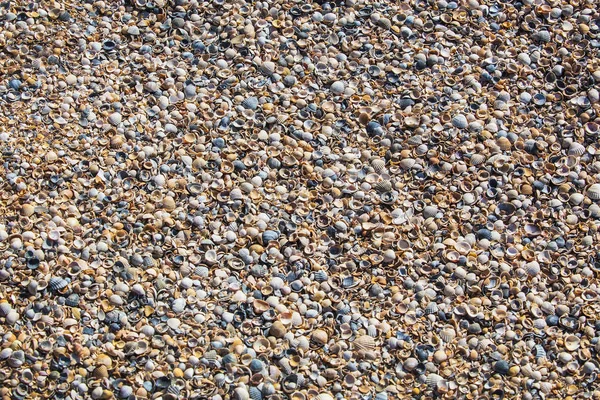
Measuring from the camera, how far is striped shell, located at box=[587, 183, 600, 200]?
2361mm

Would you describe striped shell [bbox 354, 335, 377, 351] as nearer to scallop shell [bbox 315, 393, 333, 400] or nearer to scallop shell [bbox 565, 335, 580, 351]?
scallop shell [bbox 315, 393, 333, 400]

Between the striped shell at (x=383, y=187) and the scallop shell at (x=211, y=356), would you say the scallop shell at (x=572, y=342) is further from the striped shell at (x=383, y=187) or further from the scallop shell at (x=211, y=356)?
the scallop shell at (x=211, y=356)

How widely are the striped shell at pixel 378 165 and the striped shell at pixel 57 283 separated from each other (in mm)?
985

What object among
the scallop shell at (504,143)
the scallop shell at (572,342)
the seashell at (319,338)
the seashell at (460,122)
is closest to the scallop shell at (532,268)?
the scallop shell at (572,342)

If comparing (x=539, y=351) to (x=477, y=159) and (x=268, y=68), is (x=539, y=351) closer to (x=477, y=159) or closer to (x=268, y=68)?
(x=477, y=159)

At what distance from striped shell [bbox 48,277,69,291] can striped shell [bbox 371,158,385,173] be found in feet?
3.23

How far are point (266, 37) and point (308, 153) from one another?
509mm

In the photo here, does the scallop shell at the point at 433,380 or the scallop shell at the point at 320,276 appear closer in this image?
the scallop shell at the point at 433,380

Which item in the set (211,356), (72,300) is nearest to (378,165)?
(211,356)

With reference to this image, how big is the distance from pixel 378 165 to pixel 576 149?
652 mm

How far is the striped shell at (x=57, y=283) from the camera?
A: 211 centimetres

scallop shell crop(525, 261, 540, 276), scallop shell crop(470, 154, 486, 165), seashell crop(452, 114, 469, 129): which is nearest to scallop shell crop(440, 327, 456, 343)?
scallop shell crop(525, 261, 540, 276)

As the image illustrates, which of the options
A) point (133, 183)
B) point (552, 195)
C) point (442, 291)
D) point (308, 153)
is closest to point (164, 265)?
point (133, 183)

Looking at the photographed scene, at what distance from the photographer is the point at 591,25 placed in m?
2.72
